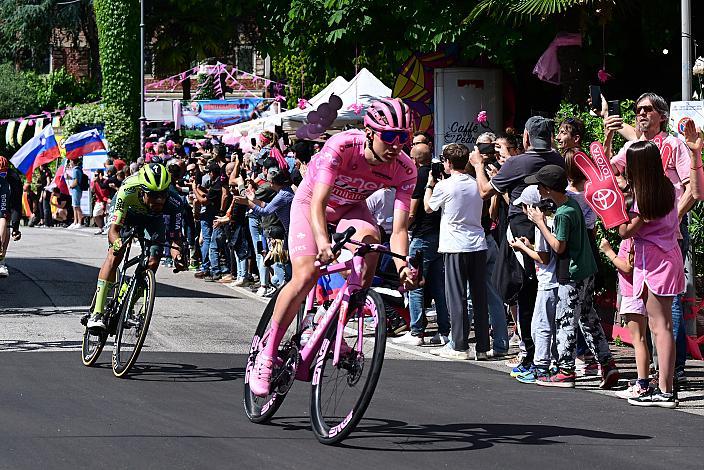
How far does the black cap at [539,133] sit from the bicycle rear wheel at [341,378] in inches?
158

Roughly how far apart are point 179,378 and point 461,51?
11909 mm

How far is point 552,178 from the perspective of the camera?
9953 mm

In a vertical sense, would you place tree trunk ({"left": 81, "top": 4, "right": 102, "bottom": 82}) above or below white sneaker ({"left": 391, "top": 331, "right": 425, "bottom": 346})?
above

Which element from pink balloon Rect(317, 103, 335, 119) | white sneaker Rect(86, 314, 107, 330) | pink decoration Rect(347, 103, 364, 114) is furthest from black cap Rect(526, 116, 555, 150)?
pink decoration Rect(347, 103, 364, 114)

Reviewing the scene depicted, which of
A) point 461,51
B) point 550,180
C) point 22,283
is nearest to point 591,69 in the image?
point 461,51

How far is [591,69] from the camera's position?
1992 centimetres

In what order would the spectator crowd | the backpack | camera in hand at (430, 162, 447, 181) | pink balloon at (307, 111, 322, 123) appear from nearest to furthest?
the spectator crowd
pink balloon at (307, 111, 322, 123)
camera in hand at (430, 162, 447, 181)
the backpack

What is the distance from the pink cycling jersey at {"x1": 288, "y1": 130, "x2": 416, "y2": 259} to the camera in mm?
7535

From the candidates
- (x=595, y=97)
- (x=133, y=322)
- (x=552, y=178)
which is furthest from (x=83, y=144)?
(x=552, y=178)

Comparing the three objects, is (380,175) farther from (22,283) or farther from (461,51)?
(461,51)

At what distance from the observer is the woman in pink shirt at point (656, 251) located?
29.6ft

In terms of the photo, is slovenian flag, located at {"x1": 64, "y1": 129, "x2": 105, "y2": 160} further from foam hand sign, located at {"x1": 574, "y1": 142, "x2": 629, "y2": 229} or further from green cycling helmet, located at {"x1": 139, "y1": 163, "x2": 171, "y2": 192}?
foam hand sign, located at {"x1": 574, "y1": 142, "x2": 629, "y2": 229}

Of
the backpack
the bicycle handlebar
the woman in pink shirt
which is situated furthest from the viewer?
the backpack

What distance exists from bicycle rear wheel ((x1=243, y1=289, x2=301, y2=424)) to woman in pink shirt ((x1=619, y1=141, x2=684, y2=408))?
2.68 m
